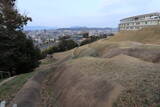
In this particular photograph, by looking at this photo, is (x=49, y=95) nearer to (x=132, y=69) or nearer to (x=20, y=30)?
(x=132, y=69)

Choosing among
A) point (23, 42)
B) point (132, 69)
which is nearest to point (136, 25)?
point (23, 42)

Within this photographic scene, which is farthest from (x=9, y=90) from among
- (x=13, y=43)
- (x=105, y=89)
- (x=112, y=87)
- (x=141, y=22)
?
(x=141, y=22)

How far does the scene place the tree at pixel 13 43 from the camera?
1352cm

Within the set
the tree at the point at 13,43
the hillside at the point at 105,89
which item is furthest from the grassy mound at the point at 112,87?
the tree at the point at 13,43

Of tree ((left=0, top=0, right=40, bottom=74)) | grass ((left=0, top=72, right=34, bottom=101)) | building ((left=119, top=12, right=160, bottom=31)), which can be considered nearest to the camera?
grass ((left=0, top=72, right=34, bottom=101))

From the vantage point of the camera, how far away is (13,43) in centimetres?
1498

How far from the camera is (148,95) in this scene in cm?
426

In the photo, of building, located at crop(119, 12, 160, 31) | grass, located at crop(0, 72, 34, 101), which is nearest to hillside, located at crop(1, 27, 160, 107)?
grass, located at crop(0, 72, 34, 101)

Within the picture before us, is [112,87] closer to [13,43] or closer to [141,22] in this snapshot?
[13,43]

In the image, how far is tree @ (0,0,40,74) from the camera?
13523mm

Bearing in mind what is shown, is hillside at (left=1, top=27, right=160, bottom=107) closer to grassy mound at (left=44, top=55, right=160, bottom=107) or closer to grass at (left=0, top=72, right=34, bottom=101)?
grassy mound at (left=44, top=55, right=160, bottom=107)

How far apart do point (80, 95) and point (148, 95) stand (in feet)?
6.61

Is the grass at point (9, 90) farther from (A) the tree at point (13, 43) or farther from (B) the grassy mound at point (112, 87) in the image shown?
(A) the tree at point (13, 43)

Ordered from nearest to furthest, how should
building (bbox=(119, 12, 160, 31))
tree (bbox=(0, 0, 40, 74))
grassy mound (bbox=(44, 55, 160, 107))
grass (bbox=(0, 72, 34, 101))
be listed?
grassy mound (bbox=(44, 55, 160, 107)) → grass (bbox=(0, 72, 34, 101)) → tree (bbox=(0, 0, 40, 74)) → building (bbox=(119, 12, 160, 31))
